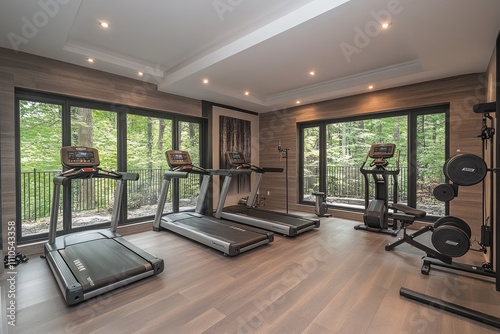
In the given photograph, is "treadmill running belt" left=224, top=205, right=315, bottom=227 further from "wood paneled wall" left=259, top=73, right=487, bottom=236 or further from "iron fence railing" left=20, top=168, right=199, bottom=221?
"wood paneled wall" left=259, top=73, right=487, bottom=236

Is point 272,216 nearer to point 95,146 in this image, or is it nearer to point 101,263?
point 101,263

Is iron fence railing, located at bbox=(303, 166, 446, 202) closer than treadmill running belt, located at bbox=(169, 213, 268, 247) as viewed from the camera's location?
No

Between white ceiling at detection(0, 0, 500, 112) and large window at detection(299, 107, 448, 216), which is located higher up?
white ceiling at detection(0, 0, 500, 112)

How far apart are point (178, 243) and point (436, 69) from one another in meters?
5.07

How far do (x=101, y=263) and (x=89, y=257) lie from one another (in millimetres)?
269

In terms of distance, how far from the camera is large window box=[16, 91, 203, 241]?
363 cm

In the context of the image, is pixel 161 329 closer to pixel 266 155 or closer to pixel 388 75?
pixel 388 75

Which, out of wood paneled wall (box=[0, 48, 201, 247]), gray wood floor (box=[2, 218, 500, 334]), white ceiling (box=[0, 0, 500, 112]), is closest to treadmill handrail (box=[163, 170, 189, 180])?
gray wood floor (box=[2, 218, 500, 334])

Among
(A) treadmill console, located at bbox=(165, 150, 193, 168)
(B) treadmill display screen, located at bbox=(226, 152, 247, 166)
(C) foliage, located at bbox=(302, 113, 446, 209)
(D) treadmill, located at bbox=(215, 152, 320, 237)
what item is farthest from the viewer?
(B) treadmill display screen, located at bbox=(226, 152, 247, 166)

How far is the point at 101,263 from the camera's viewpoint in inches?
107

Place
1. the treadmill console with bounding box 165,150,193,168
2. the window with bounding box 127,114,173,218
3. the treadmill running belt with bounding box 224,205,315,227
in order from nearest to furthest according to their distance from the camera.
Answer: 1. the treadmill console with bounding box 165,150,193,168
2. the treadmill running belt with bounding box 224,205,315,227
3. the window with bounding box 127,114,173,218

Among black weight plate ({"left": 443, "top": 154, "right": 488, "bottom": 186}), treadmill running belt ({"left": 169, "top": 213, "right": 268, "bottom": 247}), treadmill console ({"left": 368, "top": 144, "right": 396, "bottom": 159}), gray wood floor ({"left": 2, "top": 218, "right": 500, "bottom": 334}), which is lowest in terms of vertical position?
gray wood floor ({"left": 2, "top": 218, "right": 500, "bottom": 334})

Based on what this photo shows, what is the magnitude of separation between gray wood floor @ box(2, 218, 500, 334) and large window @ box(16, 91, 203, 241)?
911 mm

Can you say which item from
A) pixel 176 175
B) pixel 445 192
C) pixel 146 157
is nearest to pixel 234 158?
pixel 176 175
